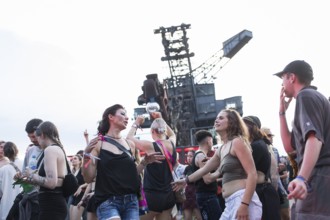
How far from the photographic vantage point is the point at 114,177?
4.83 metres

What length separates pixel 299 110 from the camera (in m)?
3.32

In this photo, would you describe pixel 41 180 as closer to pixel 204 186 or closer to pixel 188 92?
pixel 204 186

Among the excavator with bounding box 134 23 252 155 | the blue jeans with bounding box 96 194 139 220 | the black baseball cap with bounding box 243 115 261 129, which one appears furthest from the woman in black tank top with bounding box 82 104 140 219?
the excavator with bounding box 134 23 252 155

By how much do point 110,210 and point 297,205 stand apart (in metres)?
2.06

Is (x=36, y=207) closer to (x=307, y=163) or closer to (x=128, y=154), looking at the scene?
(x=128, y=154)

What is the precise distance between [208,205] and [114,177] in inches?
131

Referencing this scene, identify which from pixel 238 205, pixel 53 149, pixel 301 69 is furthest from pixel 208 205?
pixel 301 69

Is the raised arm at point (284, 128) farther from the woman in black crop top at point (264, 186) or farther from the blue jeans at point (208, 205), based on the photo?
the blue jeans at point (208, 205)

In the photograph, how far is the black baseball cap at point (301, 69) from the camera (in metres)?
3.58

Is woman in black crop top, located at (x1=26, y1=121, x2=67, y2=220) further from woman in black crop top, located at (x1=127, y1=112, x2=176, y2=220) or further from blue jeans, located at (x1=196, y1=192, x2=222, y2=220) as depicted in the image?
blue jeans, located at (x1=196, y1=192, x2=222, y2=220)

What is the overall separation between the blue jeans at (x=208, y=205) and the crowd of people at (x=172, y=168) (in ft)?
2.56

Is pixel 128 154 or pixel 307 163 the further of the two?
pixel 128 154

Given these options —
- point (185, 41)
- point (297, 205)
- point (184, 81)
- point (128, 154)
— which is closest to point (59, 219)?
point (128, 154)

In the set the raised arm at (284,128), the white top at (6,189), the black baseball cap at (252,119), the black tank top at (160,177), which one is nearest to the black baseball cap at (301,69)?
the raised arm at (284,128)
